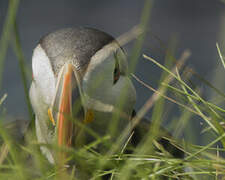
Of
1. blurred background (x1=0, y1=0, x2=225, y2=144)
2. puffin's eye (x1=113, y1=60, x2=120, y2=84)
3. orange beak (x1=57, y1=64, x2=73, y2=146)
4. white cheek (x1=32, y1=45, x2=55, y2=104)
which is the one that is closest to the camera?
orange beak (x1=57, y1=64, x2=73, y2=146)

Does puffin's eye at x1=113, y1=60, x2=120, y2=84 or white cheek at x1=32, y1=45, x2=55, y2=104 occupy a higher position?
white cheek at x1=32, y1=45, x2=55, y2=104

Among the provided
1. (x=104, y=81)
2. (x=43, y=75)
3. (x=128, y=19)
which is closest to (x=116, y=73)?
(x=104, y=81)

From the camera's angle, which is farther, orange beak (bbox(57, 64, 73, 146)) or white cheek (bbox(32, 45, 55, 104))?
white cheek (bbox(32, 45, 55, 104))

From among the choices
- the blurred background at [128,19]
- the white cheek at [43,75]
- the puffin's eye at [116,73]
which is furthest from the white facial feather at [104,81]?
the blurred background at [128,19]

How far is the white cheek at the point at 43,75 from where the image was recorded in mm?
1366

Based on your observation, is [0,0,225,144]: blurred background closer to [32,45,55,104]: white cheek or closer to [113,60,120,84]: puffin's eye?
[113,60,120,84]: puffin's eye

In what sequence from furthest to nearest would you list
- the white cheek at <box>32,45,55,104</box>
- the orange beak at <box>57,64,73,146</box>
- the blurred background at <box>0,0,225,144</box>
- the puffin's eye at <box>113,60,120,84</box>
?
1. the blurred background at <box>0,0,225,144</box>
2. the puffin's eye at <box>113,60,120,84</box>
3. the white cheek at <box>32,45,55,104</box>
4. the orange beak at <box>57,64,73,146</box>

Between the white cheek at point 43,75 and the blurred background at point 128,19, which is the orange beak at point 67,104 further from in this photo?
the blurred background at point 128,19

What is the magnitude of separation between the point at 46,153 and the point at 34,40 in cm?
148

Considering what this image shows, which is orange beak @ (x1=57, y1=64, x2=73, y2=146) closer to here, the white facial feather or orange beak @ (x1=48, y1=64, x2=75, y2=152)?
orange beak @ (x1=48, y1=64, x2=75, y2=152)

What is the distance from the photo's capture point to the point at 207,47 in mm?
2875

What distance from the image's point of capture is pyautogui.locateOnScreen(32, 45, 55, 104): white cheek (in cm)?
137

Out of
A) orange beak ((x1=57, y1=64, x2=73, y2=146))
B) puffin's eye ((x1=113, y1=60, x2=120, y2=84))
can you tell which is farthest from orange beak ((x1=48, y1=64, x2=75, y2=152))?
puffin's eye ((x1=113, y1=60, x2=120, y2=84))

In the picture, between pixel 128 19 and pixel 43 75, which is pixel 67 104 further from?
pixel 128 19
